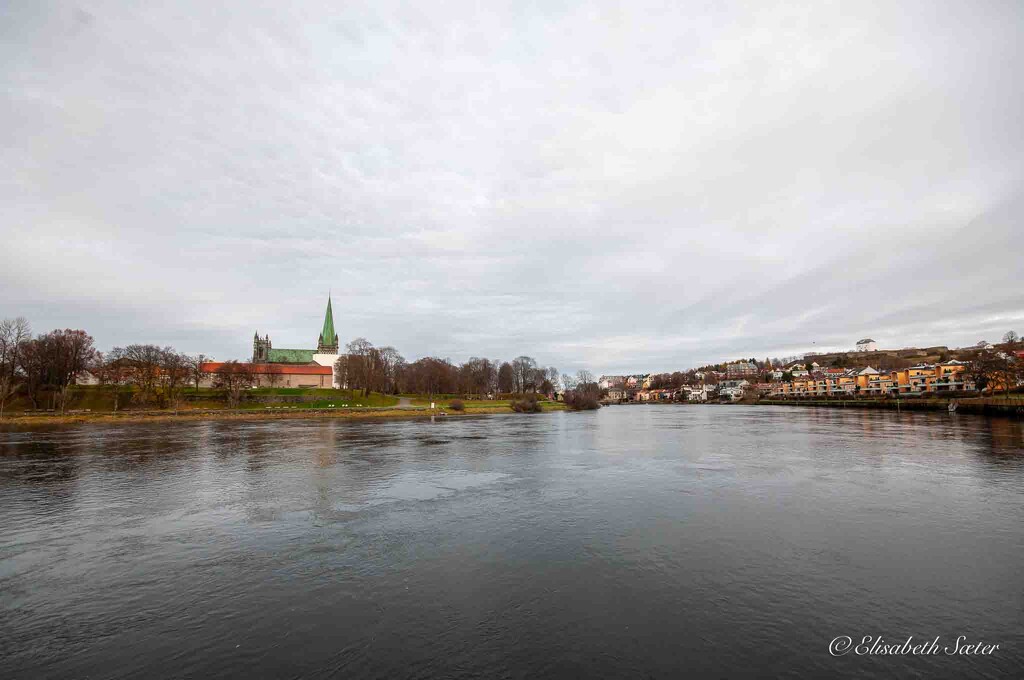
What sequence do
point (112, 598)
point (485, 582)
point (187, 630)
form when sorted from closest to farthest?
point (187, 630)
point (112, 598)
point (485, 582)

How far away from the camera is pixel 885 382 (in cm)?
10619

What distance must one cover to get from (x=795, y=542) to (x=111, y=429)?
4956 centimetres

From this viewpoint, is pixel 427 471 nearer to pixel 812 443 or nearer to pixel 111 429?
pixel 812 443

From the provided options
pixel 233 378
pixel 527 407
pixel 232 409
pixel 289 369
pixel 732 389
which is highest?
pixel 289 369

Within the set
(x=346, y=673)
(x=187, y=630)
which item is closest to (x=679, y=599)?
(x=346, y=673)

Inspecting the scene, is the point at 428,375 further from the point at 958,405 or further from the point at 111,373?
the point at 958,405

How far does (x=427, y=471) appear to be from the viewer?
19625 mm

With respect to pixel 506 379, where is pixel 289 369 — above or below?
above

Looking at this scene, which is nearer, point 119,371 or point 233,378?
point 119,371

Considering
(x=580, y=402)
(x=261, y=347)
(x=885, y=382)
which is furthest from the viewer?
(x=261, y=347)

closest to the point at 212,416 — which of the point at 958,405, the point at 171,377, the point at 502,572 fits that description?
the point at 171,377

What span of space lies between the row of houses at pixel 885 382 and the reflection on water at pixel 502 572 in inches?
3732

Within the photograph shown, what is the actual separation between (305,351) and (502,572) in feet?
409

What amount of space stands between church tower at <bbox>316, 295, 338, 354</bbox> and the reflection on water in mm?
105306
